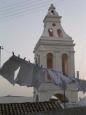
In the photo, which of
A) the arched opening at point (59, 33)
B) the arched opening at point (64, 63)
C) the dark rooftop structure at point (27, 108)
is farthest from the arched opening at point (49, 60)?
the dark rooftop structure at point (27, 108)

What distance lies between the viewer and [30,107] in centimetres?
1906

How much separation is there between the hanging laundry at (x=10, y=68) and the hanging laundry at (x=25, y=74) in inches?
8.8

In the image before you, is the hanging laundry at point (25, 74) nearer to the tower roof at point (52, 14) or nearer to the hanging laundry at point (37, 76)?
the hanging laundry at point (37, 76)

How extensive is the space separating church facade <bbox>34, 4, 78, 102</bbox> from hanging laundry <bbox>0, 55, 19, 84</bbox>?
13346 mm

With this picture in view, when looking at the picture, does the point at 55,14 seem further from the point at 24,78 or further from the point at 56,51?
the point at 24,78

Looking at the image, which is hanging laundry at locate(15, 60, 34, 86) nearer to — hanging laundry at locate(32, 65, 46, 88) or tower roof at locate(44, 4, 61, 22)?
hanging laundry at locate(32, 65, 46, 88)

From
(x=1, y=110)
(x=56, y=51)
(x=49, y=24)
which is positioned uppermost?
(x=49, y=24)

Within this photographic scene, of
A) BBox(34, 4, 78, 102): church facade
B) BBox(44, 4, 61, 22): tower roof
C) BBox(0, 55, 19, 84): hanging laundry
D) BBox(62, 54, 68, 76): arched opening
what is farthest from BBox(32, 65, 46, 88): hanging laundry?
BBox(44, 4, 61, 22): tower roof

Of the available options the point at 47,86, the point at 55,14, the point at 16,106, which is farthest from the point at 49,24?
the point at 16,106

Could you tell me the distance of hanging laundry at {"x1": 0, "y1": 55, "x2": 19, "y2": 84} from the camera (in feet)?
55.7

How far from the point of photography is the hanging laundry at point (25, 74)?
17.0 m

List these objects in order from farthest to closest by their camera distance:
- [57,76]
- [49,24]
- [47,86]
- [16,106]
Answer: [49,24] < [47,86] < [16,106] < [57,76]

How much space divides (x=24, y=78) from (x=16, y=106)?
2.43 m

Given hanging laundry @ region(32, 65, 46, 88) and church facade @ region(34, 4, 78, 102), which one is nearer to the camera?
hanging laundry @ region(32, 65, 46, 88)
